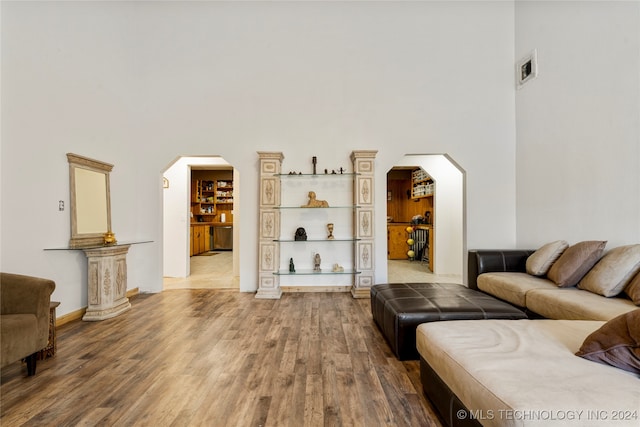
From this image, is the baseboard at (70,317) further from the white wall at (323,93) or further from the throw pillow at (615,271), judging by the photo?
the throw pillow at (615,271)

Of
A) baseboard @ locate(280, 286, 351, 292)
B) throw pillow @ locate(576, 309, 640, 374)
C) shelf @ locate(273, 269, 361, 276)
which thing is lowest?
baseboard @ locate(280, 286, 351, 292)

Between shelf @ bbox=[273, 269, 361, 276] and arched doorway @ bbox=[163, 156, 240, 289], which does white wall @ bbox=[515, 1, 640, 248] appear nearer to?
shelf @ bbox=[273, 269, 361, 276]

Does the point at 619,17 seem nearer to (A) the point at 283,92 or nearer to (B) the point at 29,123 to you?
(A) the point at 283,92

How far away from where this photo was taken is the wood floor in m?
1.68

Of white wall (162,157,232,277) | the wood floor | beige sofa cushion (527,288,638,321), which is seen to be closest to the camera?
the wood floor

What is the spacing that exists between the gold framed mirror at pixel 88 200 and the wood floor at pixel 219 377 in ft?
3.39

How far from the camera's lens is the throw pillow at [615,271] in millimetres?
2449

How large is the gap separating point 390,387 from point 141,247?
425 cm

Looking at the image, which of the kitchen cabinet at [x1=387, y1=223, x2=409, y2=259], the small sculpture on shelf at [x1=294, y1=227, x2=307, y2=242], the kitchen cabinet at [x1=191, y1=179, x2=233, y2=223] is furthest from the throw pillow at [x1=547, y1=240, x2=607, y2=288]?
the kitchen cabinet at [x1=191, y1=179, x2=233, y2=223]

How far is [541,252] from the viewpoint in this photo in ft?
11.1

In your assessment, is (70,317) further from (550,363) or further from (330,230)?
(550,363)

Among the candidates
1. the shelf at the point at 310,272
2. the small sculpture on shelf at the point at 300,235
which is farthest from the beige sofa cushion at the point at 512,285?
the small sculpture on shelf at the point at 300,235

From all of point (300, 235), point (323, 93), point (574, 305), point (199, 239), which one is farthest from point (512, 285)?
point (199, 239)

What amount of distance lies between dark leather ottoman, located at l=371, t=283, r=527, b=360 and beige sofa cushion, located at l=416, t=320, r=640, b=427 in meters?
0.53
